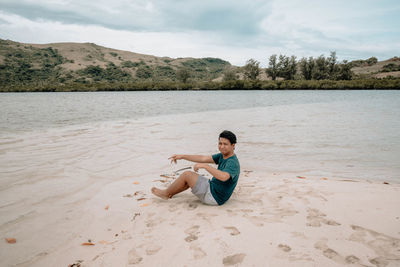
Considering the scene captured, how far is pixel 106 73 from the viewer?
94.7m

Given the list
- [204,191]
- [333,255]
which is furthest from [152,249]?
[333,255]

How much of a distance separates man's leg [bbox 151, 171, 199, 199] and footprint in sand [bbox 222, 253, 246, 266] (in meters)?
1.69

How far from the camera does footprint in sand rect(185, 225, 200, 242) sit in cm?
325

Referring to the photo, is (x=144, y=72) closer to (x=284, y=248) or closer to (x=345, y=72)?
(x=345, y=72)

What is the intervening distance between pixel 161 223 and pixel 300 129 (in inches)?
418

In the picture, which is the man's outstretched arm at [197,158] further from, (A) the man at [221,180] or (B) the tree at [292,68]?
(B) the tree at [292,68]

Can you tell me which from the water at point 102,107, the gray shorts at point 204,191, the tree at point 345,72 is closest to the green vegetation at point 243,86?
the tree at point 345,72

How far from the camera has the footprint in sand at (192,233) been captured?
325 cm

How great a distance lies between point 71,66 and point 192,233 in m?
109

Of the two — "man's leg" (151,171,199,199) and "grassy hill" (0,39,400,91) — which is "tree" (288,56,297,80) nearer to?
"grassy hill" (0,39,400,91)

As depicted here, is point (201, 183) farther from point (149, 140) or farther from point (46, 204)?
point (149, 140)

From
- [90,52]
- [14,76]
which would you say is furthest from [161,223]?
[90,52]

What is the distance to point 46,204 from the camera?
4.55 meters

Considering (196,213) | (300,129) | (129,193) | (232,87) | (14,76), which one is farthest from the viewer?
(14,76)
